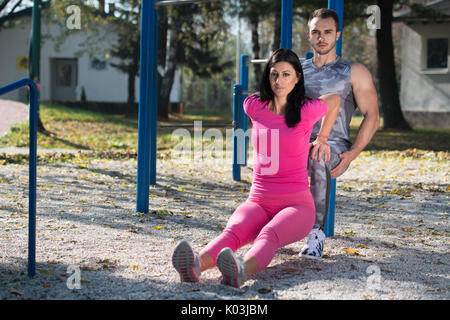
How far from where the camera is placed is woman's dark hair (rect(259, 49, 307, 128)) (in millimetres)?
3352

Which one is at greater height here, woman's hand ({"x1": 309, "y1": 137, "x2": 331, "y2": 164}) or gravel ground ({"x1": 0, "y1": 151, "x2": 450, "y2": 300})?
woman's hand ({"x1": 309, "y1": 137, "x2": 331, "y2": 164})

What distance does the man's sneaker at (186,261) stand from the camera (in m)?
2.88

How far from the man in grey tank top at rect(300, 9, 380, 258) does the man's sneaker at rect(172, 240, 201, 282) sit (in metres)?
0.95

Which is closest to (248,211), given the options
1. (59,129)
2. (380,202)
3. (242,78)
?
(380,202)

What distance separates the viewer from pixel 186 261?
290 cm

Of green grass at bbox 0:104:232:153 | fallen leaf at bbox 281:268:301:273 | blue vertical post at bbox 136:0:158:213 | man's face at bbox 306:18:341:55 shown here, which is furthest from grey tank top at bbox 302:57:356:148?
green grass at bbox 0:104:232:153

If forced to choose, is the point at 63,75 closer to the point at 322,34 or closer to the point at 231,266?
the point at 322,34

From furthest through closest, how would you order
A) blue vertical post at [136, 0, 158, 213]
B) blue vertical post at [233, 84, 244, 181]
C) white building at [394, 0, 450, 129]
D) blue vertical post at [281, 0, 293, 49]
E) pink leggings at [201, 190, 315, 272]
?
1. white building at [394, 0, 450, 129]
2. blue vertical post at [233, 84, 244, 181]
3. blue vertical post at [136, 0, 158, 213]
4. blue vertical post at [281, 0, 293, 49]
5. pink leggings at [201, 190, 315, 272]

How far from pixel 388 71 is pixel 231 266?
1384 centimetres

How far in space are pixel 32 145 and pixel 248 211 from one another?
4.10ft

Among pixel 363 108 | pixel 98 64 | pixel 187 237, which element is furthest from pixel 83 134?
pixel 98 64

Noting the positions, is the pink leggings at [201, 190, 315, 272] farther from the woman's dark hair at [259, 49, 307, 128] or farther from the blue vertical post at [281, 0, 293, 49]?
the blue vertical post at [281, 0, 293, 49]

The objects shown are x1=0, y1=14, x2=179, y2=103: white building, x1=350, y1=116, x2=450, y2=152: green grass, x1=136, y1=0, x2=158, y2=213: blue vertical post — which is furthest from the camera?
x1=0, y1=14, x2=179, y2=103: white building
